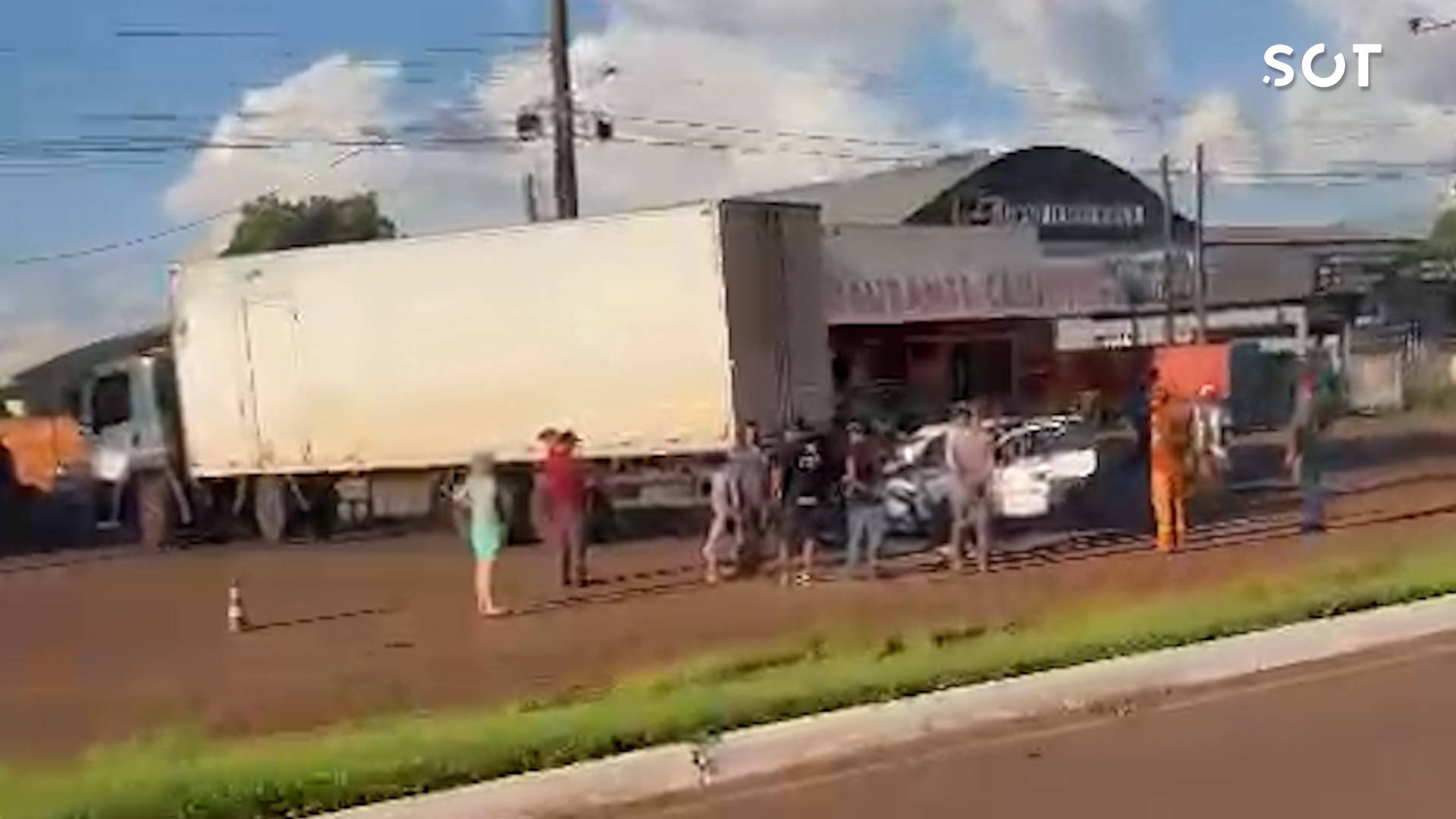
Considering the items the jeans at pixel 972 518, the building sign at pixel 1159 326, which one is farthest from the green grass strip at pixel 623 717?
the building sign at pixel 1159 326

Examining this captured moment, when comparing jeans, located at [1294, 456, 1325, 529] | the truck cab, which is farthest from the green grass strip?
the truck cab

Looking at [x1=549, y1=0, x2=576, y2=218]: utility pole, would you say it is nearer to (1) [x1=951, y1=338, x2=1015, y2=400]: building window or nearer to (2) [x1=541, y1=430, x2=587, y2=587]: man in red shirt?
(1) [x1=951, y1=338, x2=1015, y2=400]: building window

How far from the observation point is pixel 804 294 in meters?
25.2

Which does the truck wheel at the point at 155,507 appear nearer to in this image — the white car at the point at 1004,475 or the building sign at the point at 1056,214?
the white car at the point at 1004,475

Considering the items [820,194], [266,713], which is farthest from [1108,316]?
[266,713]

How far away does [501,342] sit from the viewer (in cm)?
2666

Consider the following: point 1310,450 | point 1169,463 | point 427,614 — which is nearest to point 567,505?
point 427,614

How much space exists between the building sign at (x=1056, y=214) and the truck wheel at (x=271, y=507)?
90.0 ft

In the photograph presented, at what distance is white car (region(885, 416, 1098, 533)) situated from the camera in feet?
78.7

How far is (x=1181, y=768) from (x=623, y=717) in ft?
8.51

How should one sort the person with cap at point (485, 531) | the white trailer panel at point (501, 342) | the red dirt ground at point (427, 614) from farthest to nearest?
1. the white trailer panel at point (501, 342)
2. the person with cap at point (485, 531)
3. the red dirt ground at point (427, 614)

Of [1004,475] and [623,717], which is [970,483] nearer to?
[1004,475]

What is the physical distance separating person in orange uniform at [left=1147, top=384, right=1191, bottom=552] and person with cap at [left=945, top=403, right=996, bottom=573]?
153 cm

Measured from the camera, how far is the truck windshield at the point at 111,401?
32625 millimetres
